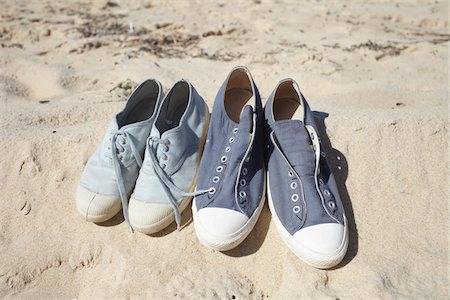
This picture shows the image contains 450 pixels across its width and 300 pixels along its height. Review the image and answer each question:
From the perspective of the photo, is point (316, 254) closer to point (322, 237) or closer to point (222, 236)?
point (322, 237)

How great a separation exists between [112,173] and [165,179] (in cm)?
25

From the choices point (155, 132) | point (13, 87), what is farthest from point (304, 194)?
point (13, 87)

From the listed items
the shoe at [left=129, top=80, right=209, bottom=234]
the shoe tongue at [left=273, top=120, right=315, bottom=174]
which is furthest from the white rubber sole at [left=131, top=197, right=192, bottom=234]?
the shoe tongue at [left=273, top=120, right=315, bottom=174]

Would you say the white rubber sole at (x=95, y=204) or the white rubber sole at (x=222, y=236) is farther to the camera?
the white rubber sole at (x=95, y=204)

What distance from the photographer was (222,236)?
1553mm

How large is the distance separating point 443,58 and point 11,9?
194 inches

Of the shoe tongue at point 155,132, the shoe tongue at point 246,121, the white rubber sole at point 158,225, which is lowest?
the white rubber sole at point 158,225

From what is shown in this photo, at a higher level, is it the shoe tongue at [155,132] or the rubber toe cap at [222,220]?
the shoe tongue at [155,132]

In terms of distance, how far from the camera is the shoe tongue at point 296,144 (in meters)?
1.73

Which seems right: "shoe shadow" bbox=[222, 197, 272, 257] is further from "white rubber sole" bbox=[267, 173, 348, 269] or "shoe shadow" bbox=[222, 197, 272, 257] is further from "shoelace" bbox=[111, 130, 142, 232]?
"shoelace" bbox=[111, 130, 142, 232]

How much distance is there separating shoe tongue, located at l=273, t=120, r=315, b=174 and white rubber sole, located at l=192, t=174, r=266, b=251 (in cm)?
28

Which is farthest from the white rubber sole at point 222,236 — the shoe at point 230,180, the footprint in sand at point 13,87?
the footprint in sand at point 13,87

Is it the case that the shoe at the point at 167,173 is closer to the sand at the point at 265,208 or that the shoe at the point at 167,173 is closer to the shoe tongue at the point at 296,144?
the sand at the point at 265,208

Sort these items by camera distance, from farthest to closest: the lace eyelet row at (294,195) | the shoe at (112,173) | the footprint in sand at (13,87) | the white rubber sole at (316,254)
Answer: the footprint in sand at (13,87) → the shoe at (112,173) → the lace eyelet row at (294,195) → the white rubber sole at (316,254)
